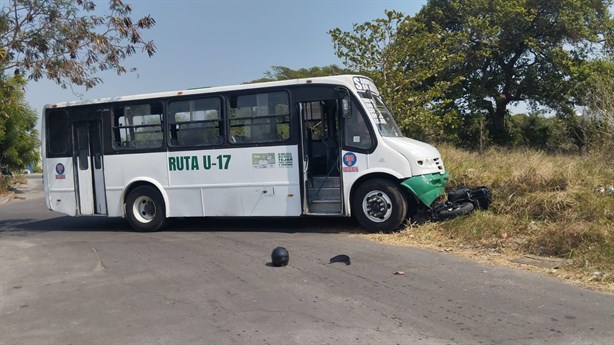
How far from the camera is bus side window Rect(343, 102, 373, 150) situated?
365 inches

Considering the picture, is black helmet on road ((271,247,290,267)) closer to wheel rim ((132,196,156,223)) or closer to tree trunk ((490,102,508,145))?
wheel rim ((132,196,156,223))

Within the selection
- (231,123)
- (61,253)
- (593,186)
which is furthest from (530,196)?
(61,253)

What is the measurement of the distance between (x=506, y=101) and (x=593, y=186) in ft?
67.8

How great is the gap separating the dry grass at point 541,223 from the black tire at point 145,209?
4632 mm

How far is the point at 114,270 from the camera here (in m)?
7.49

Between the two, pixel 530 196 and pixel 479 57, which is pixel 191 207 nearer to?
pixel 530 196

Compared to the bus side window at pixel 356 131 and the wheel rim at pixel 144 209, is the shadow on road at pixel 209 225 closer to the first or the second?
the wheel rim at pixel 144 209

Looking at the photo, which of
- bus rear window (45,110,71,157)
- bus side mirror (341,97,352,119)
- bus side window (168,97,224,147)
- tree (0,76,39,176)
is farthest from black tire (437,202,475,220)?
tree (0,76,39,176)

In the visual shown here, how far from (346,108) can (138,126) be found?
4620 millimetres

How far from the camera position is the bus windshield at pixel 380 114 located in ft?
30.8

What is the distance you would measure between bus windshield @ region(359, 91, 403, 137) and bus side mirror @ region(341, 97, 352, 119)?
342 millimetres

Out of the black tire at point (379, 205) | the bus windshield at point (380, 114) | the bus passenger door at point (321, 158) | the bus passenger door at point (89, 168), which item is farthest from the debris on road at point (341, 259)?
the bus passenger door at point (89, 168)

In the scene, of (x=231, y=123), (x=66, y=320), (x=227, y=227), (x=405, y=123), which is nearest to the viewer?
(x=66, y=320)

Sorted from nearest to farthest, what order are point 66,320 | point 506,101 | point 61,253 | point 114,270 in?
point 66,320 < point 114,270 < point 61,253 < point 506,101
